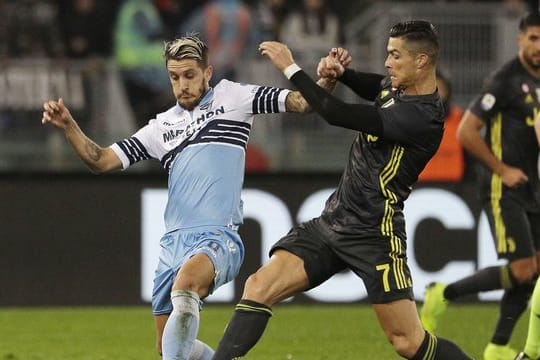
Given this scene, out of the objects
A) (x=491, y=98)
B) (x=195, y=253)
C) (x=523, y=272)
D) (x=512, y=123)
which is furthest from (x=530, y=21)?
(x=195, y=253)

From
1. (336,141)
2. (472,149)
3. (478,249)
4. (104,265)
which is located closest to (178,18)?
(336,141)

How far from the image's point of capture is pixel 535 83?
9.26 metres

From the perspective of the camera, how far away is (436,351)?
261 inches

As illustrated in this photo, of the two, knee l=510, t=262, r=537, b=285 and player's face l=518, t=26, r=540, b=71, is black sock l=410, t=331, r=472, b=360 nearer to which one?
knee l=510, t=262, r=537, b=285

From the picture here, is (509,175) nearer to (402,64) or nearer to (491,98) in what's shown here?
(491,98)

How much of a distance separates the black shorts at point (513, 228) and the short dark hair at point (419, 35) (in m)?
2.78

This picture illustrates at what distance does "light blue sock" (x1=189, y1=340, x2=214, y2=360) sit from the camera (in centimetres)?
705

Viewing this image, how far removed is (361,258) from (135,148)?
Result: 1456mm

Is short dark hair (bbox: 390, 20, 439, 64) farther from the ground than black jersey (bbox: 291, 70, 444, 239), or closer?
farther from the ground

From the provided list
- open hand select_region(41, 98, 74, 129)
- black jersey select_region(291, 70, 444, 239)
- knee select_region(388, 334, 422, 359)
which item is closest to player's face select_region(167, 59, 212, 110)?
open hand select_region(41, 98, 74, 129)

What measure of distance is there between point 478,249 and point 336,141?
6.34 feet

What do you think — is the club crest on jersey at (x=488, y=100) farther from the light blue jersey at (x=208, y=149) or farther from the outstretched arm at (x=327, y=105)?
the outstretched arm at (x=327, y=105)

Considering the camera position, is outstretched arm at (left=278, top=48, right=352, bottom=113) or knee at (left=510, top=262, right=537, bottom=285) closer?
outstretched arm at (left=278, top=48, right=352, bottom=113)

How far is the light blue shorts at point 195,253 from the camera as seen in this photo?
685cm
